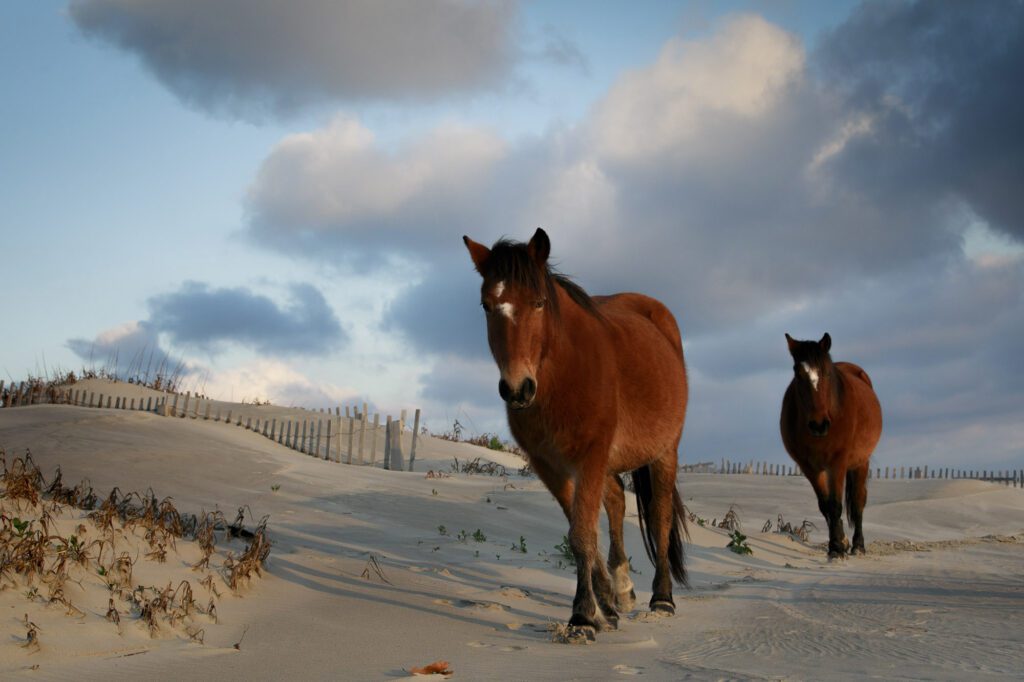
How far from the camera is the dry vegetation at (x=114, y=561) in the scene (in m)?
4.57

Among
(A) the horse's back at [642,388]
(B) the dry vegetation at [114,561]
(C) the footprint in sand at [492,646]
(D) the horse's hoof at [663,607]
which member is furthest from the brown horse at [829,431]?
(C) the footprint in sand at [492,646]

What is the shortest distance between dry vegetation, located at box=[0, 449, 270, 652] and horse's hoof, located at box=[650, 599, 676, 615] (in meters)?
2.87

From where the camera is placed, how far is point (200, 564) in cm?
552

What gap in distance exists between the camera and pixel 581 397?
5340mm

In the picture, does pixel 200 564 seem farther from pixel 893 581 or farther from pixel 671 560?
pixel 893 581

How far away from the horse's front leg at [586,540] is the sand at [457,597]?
17cm

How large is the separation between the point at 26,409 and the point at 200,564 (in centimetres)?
1353

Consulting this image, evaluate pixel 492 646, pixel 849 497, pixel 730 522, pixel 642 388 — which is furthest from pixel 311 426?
pixel 492 646

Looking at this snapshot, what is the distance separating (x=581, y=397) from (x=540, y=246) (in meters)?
0.98

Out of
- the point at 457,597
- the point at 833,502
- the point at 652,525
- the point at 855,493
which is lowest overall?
the point at 457,597

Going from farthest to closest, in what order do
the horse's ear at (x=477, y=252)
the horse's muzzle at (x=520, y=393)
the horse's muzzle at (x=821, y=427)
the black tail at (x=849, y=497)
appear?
the black tail at (x=849, y=497), the horse's muzzle at (x=821, y=427), the horse's ear at (x=477, y=252), the horse's muzzle at (x=520, y=393)

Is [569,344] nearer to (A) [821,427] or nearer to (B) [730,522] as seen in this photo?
(A) [821,427]

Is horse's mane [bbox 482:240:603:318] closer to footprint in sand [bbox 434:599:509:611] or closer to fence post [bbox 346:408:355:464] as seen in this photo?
footprint in sand [bbox 434:599:509:611]

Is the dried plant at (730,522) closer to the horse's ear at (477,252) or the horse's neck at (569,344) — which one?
the horse's neck at (569,344)
